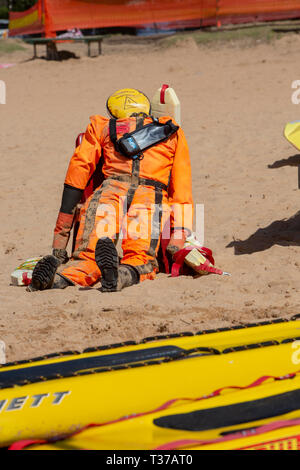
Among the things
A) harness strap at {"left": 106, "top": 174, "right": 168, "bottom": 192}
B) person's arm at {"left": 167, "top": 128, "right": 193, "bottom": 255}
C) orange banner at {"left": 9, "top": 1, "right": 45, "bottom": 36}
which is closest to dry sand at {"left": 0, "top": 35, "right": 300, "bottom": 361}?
person's arm at {"left": 167, "top": 128, "right": 193, "bottom": 255}

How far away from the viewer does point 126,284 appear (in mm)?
4422

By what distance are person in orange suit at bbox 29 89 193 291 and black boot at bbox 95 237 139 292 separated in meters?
0.03

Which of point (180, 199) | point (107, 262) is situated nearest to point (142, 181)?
point (180, 199)

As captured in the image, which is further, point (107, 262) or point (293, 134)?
point (293, 134)

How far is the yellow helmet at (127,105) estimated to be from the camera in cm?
513

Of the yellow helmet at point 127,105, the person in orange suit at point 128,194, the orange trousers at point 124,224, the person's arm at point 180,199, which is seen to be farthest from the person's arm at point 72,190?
the person's arm at point 180,199

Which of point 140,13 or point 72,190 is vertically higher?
point 140,13

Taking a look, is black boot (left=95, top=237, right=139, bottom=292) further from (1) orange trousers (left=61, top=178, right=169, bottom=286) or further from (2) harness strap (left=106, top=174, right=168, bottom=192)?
(2) harness strap (left=106, top=174, right=168, bottom=192)

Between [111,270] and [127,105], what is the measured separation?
1.51 meters

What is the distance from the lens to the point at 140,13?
1725 centimetres

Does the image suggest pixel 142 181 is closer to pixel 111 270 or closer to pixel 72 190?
pixel 72 190

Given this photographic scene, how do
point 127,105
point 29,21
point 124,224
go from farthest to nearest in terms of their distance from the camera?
point 29,21, point 127,105, point 124,224

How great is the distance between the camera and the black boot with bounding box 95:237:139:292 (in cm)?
416
